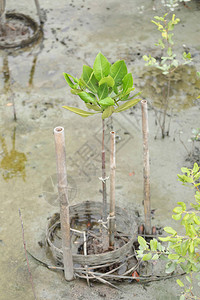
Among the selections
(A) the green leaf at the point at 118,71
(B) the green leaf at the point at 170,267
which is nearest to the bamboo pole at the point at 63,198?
(A) the green leaf at the point at 118,71

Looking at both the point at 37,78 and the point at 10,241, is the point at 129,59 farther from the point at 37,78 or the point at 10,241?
the point at 10,241

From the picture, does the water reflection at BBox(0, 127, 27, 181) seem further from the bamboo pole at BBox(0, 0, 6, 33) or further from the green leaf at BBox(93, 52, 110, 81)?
the bamboo pole at BBox(0, 0, 6, 33)

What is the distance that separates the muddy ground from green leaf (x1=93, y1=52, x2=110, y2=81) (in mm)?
1716

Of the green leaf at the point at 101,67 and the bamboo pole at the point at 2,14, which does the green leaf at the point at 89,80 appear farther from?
the bamboo pole at the point at 2,14

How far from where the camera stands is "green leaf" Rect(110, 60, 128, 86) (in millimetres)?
3119

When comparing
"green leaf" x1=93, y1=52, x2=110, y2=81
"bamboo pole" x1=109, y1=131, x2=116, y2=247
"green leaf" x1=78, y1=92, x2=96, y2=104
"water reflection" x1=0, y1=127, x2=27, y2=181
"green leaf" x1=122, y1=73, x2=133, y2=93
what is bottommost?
"water reflection" x1=0, y1=127, x2=27, y2=181

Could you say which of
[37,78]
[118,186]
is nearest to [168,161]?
[118,186]

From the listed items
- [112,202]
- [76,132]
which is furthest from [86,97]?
[76,132]

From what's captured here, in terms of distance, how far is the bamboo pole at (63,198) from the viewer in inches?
121

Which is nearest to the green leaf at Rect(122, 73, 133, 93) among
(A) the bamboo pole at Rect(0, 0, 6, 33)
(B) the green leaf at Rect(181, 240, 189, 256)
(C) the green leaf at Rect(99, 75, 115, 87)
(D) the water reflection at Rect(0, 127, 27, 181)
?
(C) the green leaf at Rect(99, 75, 115, 87)

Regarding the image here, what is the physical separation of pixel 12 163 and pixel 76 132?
0.82 meters

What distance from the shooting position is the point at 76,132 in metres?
5.35

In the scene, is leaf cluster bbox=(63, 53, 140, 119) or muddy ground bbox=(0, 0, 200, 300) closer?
leaf cluster bbox=(63, 53, 140, 119)

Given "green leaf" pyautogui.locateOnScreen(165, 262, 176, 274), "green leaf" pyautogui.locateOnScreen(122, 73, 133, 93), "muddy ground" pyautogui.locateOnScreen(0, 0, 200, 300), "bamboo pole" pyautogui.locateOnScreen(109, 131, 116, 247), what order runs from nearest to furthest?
"green leaf" pyautogui.locateOnScreen(165, 262, 176, 274) → "green leaf" pyautogui.locateOnScreen(122, 73, 133, 93) → "bamboo pole" pyautogui.locateOnScreen(109, 131, 116, 247) → "muddy ground" pyautogui.locateOnScreen(0, 0, 200, 300)
